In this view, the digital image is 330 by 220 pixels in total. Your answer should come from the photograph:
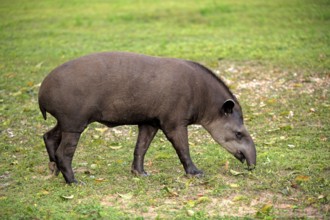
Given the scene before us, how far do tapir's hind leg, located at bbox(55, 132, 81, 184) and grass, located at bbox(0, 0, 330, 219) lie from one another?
176 millimetres

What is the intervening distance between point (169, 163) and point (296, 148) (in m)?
2.03

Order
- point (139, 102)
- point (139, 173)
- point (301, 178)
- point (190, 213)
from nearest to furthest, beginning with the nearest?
point (190, 213)
point (301, 178)
point (139, 102)
point (139, 173)

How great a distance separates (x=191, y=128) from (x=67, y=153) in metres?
3.50

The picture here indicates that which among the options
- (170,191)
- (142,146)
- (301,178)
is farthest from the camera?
(142,146)

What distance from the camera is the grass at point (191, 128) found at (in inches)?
314

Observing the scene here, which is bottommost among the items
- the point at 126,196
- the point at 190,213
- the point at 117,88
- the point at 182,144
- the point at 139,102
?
the point at 126,196

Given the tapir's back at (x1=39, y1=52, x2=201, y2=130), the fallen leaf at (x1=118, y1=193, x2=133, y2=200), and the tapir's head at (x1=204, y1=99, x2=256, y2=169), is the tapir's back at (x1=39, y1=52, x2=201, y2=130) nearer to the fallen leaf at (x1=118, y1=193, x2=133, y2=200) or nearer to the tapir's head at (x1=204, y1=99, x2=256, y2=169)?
the tapir's head at (x1=204, y1=99, x2=256, y2=169)

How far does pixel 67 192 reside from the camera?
838 cm

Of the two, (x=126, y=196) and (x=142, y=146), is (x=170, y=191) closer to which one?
(x=126, y=196)

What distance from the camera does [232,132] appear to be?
948cm

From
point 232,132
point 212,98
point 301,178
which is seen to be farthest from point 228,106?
point 301,178

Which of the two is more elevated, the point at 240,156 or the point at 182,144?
the point at 182,144

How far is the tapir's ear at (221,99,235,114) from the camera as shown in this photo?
9193 mm

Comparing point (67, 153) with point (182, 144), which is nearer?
point (67, 153)
